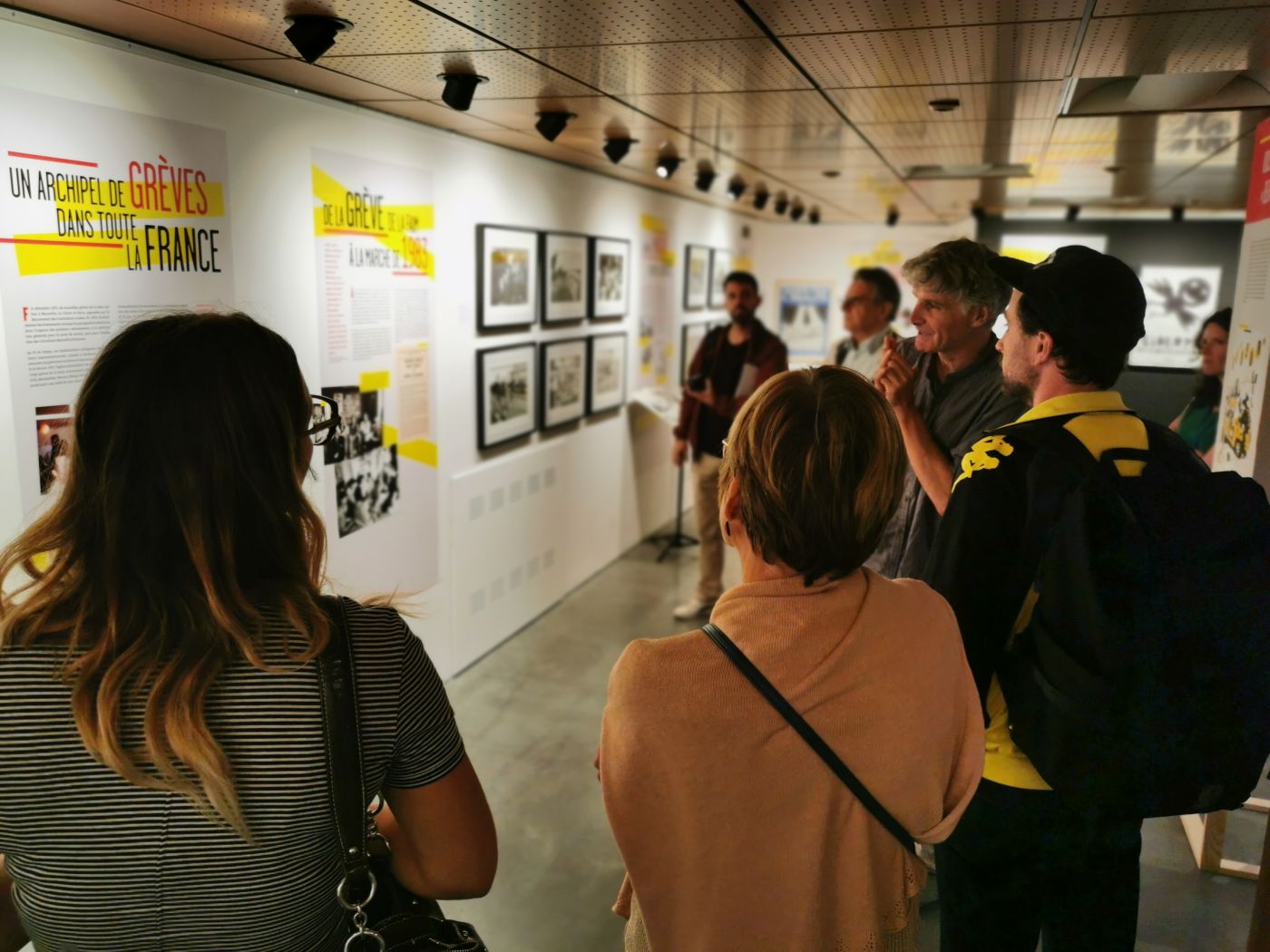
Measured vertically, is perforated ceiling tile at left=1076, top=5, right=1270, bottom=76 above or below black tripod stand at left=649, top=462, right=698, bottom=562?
above

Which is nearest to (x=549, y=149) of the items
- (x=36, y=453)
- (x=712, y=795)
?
(x=36, y=453)

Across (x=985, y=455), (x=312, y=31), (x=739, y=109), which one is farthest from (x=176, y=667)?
(x=739, y=109)

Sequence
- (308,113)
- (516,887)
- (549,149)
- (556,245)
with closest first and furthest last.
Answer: (516,887)
(308,113)
(549,149)
(556,245)

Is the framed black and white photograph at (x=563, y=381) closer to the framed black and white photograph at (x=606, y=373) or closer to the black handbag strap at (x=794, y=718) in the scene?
the framed black and white photograph at (x=606, y=373)

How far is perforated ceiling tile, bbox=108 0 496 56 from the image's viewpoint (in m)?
2.06

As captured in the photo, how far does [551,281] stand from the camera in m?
4.86

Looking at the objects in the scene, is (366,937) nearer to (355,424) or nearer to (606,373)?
(355,424)

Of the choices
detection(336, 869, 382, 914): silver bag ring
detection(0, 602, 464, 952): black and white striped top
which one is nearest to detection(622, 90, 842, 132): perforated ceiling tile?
detection(0, 602, 464, 952): black and white striped top

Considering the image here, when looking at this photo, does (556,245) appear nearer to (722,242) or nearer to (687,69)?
(687,69)

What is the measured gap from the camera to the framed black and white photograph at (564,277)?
483 cm

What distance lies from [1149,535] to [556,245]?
384 centimetres

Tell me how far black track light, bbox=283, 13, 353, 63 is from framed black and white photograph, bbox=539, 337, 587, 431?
8.78 feet

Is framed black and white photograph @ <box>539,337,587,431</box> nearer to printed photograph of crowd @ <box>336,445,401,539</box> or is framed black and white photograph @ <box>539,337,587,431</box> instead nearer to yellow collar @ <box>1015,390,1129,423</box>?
printed photograph of crowd @ <box>336,445,401,539</box>

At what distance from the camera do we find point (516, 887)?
281cm
